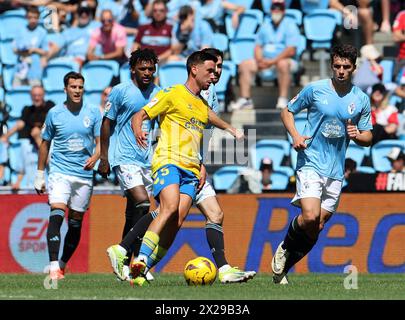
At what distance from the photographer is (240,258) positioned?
1584cm

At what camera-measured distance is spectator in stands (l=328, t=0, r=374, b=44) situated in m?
20.0

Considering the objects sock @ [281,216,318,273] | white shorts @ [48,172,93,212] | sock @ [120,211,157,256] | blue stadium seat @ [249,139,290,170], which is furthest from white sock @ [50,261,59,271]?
blue stadium seat @ [249,139,290,170]

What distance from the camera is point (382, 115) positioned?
60.7 feet

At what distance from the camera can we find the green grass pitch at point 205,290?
980 cm

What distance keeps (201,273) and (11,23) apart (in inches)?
460

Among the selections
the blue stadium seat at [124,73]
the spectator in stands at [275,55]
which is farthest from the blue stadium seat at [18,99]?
the spectator in stands at [275,55]

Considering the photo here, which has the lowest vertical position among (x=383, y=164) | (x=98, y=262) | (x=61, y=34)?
(x=98, y=262)

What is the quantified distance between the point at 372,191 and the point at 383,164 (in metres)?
2.10

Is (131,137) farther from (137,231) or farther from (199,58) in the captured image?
(199,58)

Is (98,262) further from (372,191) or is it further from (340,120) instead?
(340,120)

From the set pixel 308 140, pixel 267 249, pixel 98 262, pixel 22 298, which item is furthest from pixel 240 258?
pixel 22 298

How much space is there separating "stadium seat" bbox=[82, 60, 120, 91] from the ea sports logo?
4479 mm

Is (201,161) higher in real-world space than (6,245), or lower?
higher
